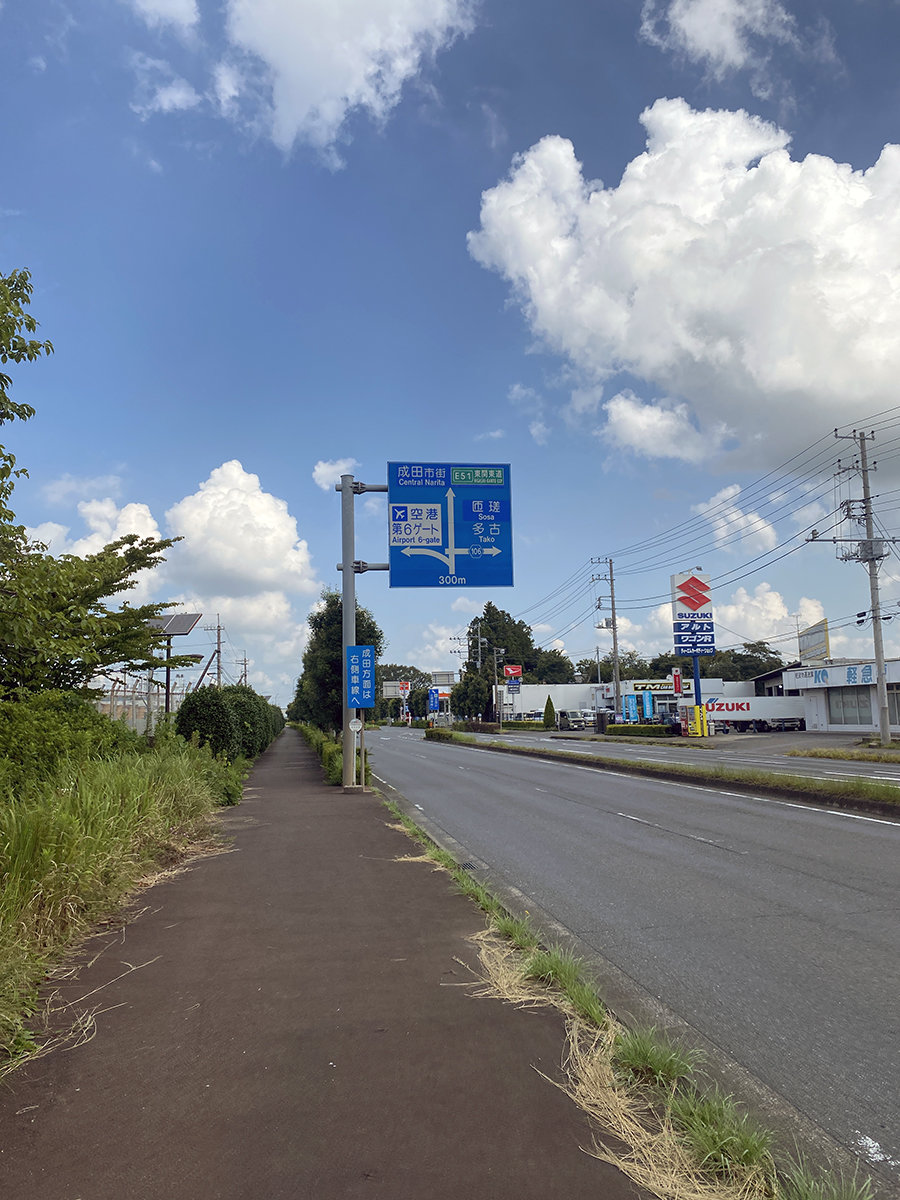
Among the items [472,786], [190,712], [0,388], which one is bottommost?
[472,786]

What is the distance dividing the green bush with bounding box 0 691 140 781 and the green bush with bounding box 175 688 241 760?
25.1 ft

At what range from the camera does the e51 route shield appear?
54.8ft

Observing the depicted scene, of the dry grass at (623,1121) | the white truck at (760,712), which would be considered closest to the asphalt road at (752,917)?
the dry grass at (623,1121)

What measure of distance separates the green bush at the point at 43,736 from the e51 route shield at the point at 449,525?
23.2ft

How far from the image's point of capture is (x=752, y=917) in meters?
7.05

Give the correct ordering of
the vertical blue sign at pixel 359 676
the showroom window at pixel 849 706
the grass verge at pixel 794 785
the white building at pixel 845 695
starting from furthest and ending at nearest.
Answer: the showroom window at pixel 849 706, the white building at pixel 845 695, the vertical blue sign at pixel 359 676, the grass verge at pixel 794 785

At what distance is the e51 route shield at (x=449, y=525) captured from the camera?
1670 cm

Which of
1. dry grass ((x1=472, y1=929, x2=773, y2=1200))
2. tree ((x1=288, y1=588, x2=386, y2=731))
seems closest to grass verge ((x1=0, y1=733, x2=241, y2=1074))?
dry grass ((x1=472, y1=929, x2=773, y2=1200))

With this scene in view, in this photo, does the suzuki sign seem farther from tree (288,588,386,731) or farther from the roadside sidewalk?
the roadside sidewalk

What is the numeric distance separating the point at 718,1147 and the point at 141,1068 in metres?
2.64

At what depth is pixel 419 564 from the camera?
16688 millimetres

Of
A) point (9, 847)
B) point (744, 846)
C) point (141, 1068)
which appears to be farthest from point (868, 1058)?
point (744, 846)

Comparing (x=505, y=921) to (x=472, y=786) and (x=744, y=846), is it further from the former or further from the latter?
(x=472, y=786)

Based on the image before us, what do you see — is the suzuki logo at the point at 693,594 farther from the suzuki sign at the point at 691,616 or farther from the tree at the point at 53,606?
the tree at the point at 53,606
